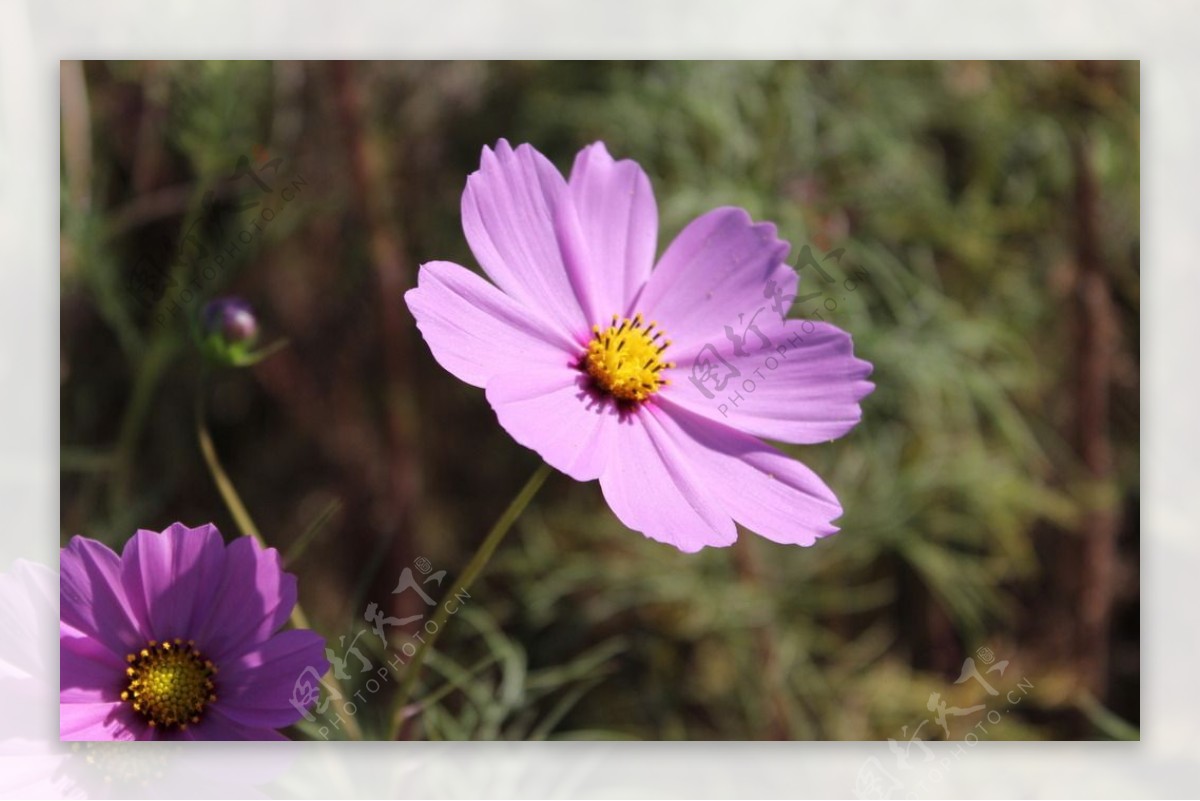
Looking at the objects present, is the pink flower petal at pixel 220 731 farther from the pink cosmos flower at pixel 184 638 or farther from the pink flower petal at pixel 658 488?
the pink flower petal at pixel 658 488

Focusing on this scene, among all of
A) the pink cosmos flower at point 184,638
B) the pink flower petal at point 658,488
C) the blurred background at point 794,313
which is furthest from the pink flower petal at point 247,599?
the blurred background at point 794,313

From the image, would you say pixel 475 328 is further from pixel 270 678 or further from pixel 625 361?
pixel 270 678

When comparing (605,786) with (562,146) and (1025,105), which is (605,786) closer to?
(562,146)

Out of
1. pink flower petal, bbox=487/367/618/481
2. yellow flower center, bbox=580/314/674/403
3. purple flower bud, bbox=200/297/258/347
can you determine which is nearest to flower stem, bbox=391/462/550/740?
pink flower petal, bbox=487/367/618/481

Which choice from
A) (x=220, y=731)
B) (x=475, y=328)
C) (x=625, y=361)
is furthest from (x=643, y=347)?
(x=220, y=731)

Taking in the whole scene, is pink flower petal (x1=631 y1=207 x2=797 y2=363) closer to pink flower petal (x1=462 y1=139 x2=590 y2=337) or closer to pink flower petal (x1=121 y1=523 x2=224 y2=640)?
pink flower petal (x1=462 y1=139 x2=590 y2=337)

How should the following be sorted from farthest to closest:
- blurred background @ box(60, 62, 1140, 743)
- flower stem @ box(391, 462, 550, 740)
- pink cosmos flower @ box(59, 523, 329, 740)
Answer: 1. blurred background @ box(60, 62, 1140, 743)
2. pink cosmos flower @ box(59, 523, 329, 740)
3. flower stem @ box(391, 462, 550, 740)
